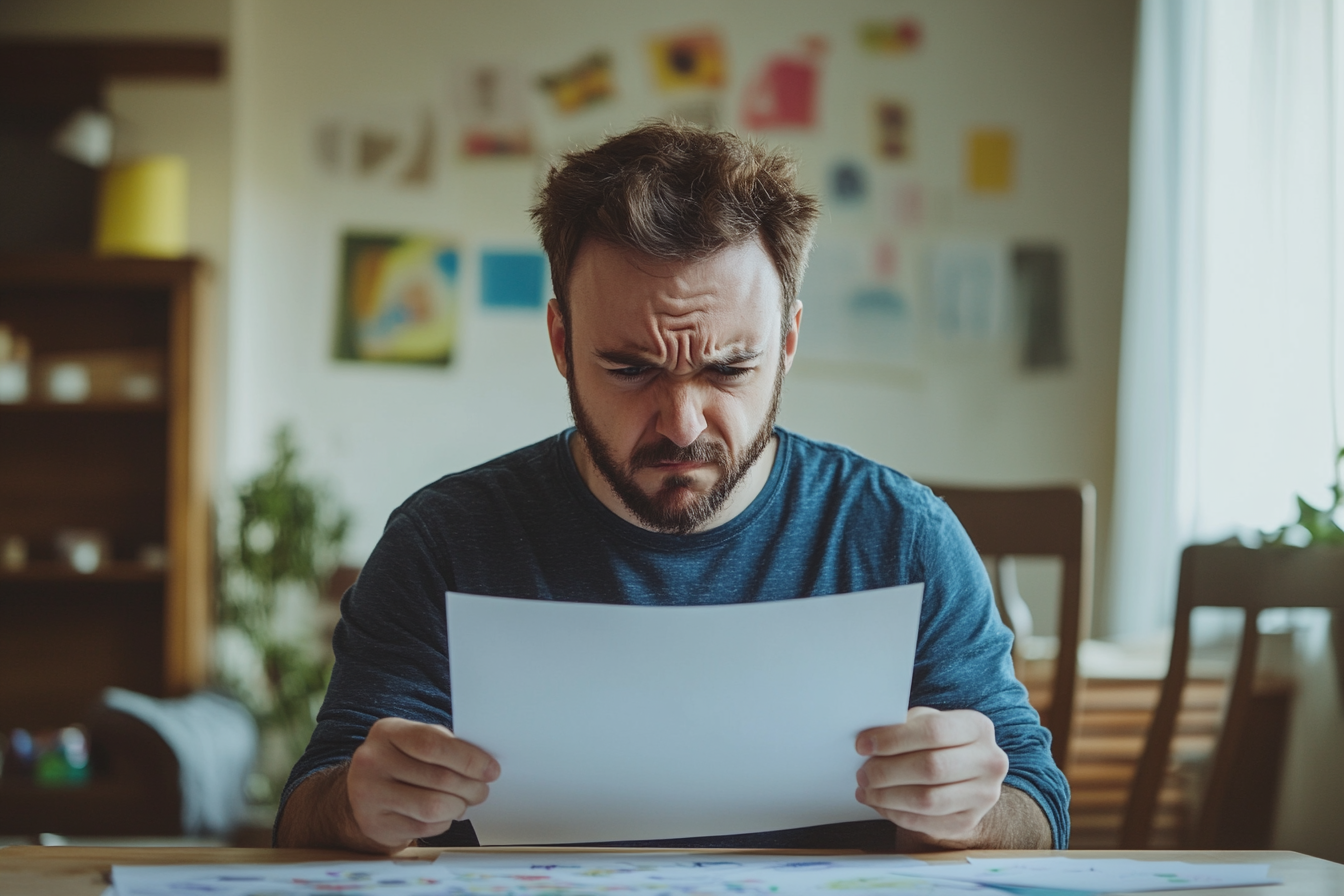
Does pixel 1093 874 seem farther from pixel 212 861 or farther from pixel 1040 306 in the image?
pixel 1040 306

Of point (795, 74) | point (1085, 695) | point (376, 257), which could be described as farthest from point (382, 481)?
point (1085, 695)

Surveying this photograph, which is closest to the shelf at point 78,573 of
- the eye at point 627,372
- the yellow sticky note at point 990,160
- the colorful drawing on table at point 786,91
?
the colorful drawing on table at point 786,91

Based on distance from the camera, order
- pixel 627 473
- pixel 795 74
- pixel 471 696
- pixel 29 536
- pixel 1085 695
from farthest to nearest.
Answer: pixel 795 74
pixel 29 536
pixel 1085 695
pixel 627 473
pixel 471 696

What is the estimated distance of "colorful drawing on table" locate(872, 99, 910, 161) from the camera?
342cm

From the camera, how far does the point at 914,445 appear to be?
342 centimetres

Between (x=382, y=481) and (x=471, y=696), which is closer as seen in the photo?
(x=471, y=696)

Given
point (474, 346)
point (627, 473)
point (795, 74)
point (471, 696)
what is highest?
point (795, 74)

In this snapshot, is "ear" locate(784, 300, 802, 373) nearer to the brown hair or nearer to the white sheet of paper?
the brown hair

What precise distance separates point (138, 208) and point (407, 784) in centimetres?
266

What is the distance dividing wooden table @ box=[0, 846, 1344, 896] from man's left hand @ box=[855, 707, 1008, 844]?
0.14ft

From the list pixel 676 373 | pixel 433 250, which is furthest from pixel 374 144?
pixel 676 373

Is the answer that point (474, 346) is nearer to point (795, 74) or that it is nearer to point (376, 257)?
point (376, 257)

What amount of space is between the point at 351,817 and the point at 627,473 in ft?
1.34

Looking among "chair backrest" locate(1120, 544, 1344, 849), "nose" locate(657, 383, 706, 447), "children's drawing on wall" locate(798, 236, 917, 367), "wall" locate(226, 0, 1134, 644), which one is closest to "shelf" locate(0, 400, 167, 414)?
"wall" locate(226, 0, 1134, 644)
